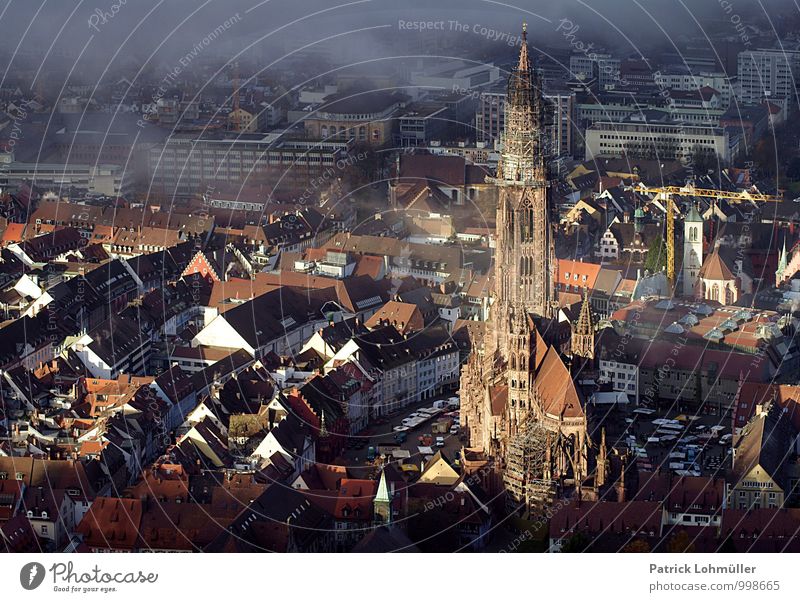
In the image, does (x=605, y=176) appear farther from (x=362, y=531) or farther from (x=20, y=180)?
(x=362, y=531)

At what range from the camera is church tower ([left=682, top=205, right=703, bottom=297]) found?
28.3 m

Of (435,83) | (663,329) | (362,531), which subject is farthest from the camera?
(435,83)

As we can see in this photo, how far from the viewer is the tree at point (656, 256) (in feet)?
94.6

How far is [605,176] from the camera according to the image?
36750 mm

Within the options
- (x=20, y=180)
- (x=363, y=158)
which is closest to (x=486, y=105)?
(x=363, y=158)

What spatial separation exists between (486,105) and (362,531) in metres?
23.3

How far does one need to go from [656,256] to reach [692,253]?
905mm

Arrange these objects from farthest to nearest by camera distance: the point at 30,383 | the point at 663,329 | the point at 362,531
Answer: the point at 663,329
the point at 30,383
the point at 362,531

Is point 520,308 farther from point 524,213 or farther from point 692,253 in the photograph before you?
point 692,253

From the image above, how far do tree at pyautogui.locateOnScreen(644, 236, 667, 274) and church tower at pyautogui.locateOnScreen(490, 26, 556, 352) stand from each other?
7.01m

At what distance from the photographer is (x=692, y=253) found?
93.5ft

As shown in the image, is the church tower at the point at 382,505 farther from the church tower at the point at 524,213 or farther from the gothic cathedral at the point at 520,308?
the church tower at the point at 524,213
